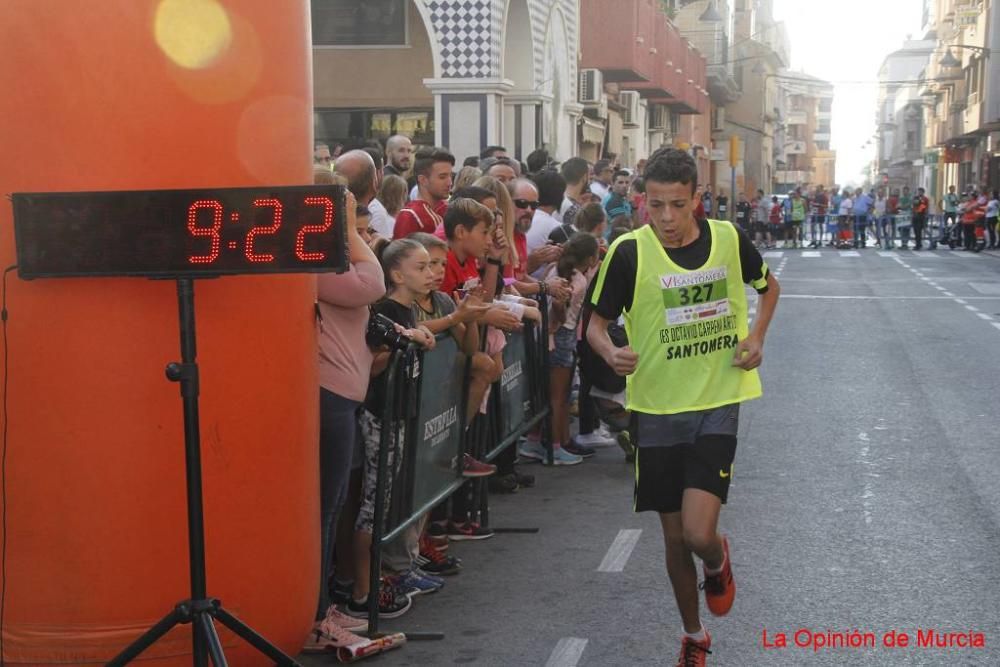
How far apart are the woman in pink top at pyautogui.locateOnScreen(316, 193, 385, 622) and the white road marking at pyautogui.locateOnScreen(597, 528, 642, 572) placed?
5.45ft

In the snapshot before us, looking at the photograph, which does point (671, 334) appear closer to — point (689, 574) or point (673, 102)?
point (689, 574)

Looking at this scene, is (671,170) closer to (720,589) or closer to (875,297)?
(720,589)

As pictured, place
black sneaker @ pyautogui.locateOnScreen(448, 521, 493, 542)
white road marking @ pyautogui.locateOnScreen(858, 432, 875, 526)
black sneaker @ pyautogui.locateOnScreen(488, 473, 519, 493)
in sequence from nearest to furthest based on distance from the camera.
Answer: black sneaker @ pyautogui.locateOnScreen(448, 521, 493, 542) < white road marking @ pyautogui.locateOnScreen(858, 432, 875, 526) < black sneaker @ pyautogui.locateOnScreen(488, 473, 519, 493)

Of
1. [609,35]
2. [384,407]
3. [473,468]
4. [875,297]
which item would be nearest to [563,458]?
[473,468]

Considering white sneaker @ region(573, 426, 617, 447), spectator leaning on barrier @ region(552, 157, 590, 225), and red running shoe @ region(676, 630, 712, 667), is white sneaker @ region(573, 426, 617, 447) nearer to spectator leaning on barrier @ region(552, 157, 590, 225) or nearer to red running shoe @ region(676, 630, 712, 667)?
spectator leaning on barrier @ region(552, 157, 590, 225)

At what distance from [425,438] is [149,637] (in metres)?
2.00

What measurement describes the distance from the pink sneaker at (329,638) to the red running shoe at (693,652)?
1266 millimetres

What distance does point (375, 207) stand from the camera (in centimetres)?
933

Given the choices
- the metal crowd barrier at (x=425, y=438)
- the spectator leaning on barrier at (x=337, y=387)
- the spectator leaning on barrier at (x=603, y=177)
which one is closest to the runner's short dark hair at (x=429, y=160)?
the metal crowd barrier at (x=425, y=438)

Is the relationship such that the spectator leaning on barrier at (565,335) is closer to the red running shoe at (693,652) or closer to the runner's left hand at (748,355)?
the runner's left hand at (748,355)

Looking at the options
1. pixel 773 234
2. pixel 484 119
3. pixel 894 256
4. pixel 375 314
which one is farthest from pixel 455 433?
pixel 773 234

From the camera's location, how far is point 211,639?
4.73 meters

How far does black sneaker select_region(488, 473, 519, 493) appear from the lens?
8.96 metres

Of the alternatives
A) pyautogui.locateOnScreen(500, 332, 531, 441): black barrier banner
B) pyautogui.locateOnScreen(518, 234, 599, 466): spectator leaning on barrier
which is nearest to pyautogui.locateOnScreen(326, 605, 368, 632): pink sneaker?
pyautogui.locateOnScreen(500, 332, 531, 441): black barrier banner
